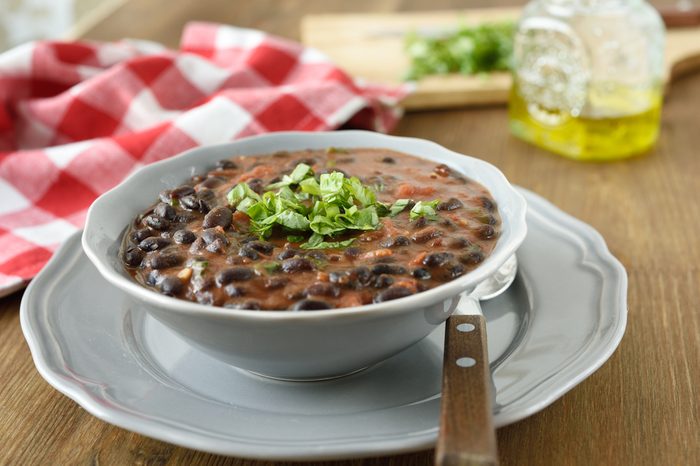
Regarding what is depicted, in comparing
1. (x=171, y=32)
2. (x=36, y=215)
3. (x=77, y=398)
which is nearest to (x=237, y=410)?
(x=77, y=398)

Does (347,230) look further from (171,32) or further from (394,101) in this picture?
(171,32)

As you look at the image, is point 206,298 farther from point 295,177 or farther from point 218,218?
point 295,177

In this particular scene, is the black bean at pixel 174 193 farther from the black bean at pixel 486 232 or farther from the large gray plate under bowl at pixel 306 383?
the black bean at pixel 486 232

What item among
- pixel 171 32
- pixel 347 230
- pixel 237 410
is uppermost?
pixel 347 230

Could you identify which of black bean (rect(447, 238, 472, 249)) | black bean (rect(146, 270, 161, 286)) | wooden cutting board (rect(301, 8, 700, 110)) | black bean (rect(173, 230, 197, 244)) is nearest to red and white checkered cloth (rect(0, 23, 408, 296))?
wooden cutting board (rect(301, 8, 700, 110))

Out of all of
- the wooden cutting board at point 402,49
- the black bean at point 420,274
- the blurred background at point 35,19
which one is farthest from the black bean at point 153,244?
the blurred background at point 35,19

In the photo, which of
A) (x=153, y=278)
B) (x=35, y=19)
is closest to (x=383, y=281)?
(x=153, y=278)

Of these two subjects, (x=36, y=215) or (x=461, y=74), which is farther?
(x=461, y=74)
